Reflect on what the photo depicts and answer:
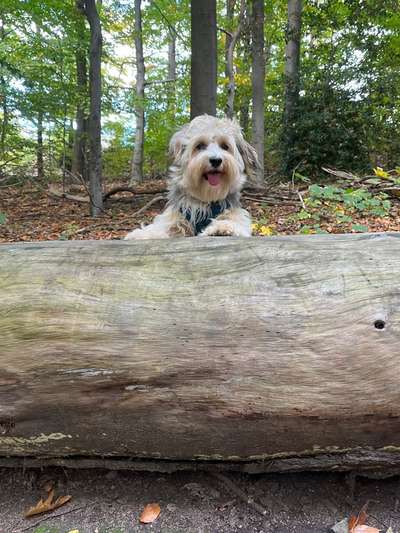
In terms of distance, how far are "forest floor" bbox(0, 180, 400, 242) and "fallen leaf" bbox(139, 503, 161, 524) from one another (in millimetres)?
4092

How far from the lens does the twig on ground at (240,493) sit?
78.0 inches

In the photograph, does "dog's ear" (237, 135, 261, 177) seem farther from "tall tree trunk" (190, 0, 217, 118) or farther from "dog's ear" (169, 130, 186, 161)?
"tall tree trunk" (190, 0, 217, 118)

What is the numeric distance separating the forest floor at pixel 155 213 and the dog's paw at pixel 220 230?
8.35 ft

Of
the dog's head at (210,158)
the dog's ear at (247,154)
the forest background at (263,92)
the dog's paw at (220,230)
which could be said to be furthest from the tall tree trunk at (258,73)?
the dog's paw at (220,230)

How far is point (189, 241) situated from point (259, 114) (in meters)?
8.80

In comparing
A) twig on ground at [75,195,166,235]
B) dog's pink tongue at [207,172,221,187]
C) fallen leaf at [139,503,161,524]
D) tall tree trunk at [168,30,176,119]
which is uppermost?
tall tree trunk at [168,30,176,119]

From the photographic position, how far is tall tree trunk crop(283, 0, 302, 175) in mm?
11302

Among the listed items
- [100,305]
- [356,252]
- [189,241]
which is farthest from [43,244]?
[356,252]

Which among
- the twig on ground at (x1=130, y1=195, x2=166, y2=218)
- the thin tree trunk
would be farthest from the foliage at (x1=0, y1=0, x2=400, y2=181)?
the twig on ground at (x1=130, y1=195, x2=166, y2=218)

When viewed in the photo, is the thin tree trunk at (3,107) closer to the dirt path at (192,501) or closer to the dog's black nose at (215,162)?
the dog's black nose at (215,162)

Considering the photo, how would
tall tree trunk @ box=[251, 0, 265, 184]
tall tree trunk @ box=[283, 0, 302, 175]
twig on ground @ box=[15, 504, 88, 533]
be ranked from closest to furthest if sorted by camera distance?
twig on ground @ box=[15, 504, 88, 533], tall tree trunk @ box=[251, 0, 265, 184], tall tree trunk @ box=[283, 0, 302, 175]

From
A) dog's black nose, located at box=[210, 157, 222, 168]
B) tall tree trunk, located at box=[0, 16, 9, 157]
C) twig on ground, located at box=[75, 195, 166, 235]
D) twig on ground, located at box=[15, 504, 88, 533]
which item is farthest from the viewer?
tall tree trunk, located at box=[0, 16, 9, 157]

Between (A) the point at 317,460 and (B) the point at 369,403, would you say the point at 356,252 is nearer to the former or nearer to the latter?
(B) the point at 369,403

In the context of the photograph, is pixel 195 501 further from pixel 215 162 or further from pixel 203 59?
pixel 203 59
